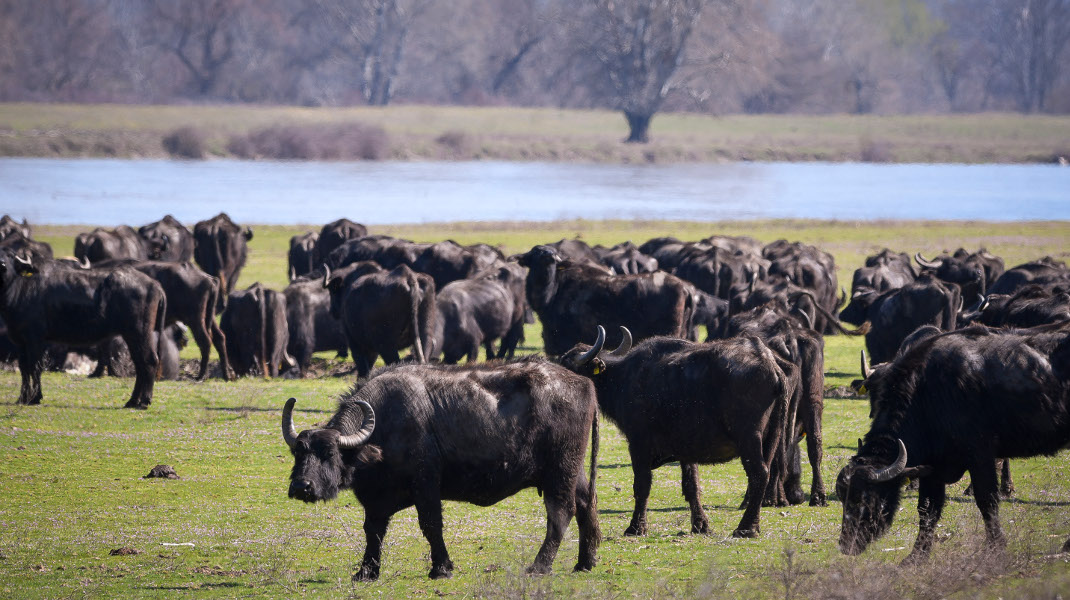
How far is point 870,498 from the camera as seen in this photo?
900 cm

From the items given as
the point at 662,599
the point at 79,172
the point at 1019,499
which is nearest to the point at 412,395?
the point at 662,599

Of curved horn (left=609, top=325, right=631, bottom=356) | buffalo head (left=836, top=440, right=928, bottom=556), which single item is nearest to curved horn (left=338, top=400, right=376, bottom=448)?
curved horn (left=609, top=325, right=631, bottom=356)

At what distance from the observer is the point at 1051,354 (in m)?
9.21

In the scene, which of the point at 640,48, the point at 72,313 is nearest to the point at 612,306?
the point at 72,313

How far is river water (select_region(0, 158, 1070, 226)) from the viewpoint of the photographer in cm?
5328

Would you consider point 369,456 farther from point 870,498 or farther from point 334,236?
point 334,236

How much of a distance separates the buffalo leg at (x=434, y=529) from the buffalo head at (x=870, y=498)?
2755 mm

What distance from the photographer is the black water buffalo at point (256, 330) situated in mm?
19297

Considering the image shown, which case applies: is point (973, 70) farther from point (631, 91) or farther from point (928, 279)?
point (928, 279)

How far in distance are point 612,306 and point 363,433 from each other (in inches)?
369

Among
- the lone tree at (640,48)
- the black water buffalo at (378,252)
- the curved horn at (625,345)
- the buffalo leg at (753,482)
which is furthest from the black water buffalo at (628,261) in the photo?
the lone tree at (640,48)

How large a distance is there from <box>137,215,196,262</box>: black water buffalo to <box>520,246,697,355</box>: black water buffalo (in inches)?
511

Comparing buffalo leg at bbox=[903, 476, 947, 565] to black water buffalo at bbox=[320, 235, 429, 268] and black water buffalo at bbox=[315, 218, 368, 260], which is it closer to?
black water buffalo at bbox=[320, 235, 429, 268]

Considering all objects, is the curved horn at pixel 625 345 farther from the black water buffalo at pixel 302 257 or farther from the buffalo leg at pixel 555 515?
the black water buffalo at pixel 302 257
